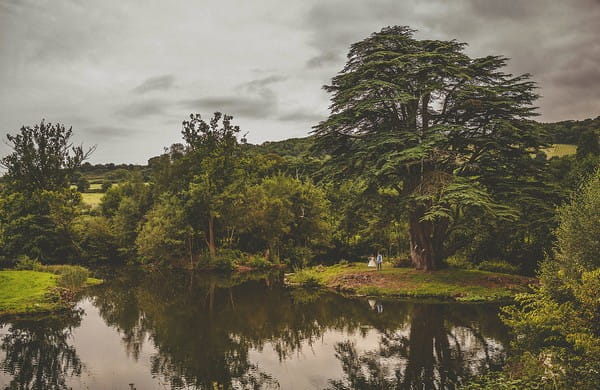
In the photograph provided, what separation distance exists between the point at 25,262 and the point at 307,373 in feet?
105

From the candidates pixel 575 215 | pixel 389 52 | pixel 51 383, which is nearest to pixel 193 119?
pixel 389 52

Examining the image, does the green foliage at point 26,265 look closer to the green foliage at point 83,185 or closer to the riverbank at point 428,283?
the riverbank at point 428,283

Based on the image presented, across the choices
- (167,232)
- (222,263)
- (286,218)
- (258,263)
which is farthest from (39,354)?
(286,218)

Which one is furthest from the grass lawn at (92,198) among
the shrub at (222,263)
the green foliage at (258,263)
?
the green foliage at (258,263)

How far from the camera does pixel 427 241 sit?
27422 millimetres

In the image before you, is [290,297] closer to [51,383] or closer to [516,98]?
[51,383]

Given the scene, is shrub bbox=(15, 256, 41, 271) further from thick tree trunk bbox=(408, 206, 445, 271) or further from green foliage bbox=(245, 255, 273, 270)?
thick tree trunk bbox=(408, 206, 445, 271)

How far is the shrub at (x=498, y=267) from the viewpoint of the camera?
92.8ft

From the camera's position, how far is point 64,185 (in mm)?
44656

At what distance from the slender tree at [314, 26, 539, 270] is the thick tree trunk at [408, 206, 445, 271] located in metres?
0.07

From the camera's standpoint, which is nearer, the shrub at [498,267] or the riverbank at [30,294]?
the riverbank at [30,294]

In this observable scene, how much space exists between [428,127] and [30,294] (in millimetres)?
26157

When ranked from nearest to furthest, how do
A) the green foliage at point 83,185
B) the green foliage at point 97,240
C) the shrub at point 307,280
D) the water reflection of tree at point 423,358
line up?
the water reflection of tree at point 423,358 → the shrub at point 307,280 → the green foliage at point 97,240 → the green foliage at point 83,185

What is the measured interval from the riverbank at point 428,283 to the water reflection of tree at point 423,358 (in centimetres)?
517
